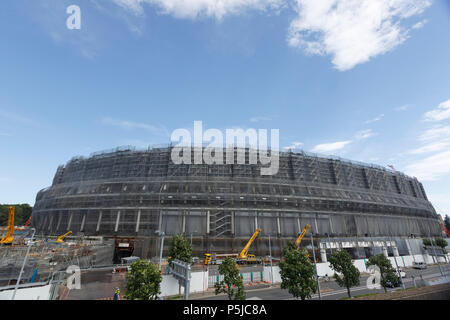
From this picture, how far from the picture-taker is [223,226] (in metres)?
49.5

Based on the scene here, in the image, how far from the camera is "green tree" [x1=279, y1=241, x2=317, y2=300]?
63.6ft

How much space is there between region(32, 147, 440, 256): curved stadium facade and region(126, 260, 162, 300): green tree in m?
29.9

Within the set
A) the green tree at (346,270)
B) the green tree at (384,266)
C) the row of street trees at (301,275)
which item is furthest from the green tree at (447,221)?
the green tree at (346,270)

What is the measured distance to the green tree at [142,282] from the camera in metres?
15.5

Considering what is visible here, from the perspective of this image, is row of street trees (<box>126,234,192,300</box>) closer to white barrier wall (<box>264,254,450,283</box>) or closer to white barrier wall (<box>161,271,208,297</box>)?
white barrier wall (<box>161,271,208,297</box>)

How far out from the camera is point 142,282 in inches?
625

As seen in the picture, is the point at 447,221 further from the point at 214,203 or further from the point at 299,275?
the point at 299,275

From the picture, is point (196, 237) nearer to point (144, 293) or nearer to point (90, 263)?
point (90, 263)

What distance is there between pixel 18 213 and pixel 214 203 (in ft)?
491

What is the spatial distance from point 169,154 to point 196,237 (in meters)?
25.8

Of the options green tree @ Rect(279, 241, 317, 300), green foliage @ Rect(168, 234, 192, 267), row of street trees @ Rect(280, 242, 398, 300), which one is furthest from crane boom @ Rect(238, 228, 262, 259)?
green tree @ Rect(279, 241, 317, 300)

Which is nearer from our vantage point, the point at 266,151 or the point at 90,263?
the point at 90,263
